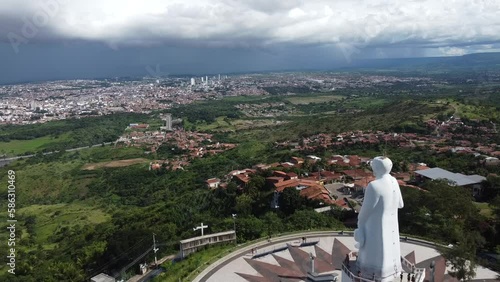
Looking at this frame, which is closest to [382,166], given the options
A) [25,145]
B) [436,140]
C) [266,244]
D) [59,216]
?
[266,244]

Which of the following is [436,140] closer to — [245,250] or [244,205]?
[244,205]

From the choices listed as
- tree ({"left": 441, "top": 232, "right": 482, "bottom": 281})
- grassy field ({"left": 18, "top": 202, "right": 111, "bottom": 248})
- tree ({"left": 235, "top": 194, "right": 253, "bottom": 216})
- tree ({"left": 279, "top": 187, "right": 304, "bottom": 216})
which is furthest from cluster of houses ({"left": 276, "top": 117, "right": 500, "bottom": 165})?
tree ({"left": 441, "top": 232, "right": 482, "bottom": 281})

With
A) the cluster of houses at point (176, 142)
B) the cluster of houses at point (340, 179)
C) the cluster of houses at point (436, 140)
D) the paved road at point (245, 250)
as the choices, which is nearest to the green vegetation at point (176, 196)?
the paved road at point (245, 250)

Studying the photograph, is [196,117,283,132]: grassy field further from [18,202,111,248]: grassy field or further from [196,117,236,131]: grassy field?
[18,202,111,248]: grassy field

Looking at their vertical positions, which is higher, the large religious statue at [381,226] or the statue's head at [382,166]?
the statue's head at [382,166]

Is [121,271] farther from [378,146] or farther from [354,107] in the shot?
[354,107]

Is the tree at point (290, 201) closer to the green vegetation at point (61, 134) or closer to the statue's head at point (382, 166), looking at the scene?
the statue's head at point (382, 166)
